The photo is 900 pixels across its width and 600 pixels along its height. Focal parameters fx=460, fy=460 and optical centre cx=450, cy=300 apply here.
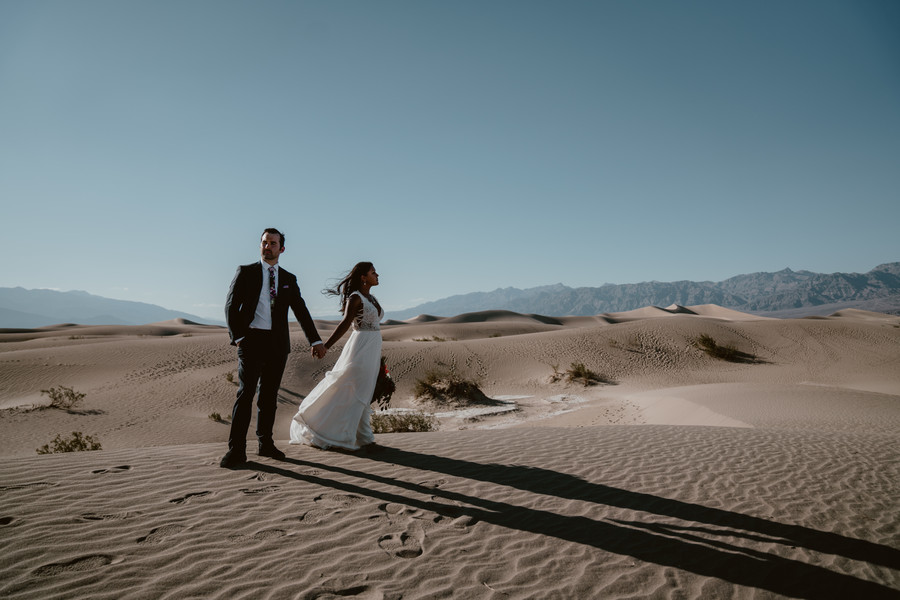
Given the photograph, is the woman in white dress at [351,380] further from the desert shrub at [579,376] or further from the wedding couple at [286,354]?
the desert shrub at [579,376]

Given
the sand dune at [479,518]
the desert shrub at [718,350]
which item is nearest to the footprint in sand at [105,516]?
the sand dune at [479,518]

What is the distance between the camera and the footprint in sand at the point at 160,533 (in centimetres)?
317

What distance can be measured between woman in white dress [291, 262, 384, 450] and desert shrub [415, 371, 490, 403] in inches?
399

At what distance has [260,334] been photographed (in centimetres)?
479

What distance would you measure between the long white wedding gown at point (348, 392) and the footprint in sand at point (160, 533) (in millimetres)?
2032

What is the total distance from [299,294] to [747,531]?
494 centimetres

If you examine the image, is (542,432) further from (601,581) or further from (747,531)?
(601,581)

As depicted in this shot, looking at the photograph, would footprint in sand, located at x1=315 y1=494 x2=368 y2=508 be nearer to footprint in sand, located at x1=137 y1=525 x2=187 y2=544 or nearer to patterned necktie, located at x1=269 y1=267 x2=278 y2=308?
footprint in sand, located at x1=137 y1=525 x2=187 y2=544

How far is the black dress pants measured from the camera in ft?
15.4

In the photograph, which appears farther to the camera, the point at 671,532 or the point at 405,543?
the point at 671,532

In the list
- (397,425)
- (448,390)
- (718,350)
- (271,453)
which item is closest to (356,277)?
(271,453)

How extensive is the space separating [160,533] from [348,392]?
229 centimetres

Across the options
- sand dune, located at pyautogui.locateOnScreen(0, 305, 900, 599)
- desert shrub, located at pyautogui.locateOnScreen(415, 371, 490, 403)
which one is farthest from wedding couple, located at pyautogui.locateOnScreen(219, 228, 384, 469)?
desert shrub, located at pyautogui.locateOnScreen(415, 371, 490, 403)

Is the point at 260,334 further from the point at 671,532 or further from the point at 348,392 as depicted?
the point at 671,532
